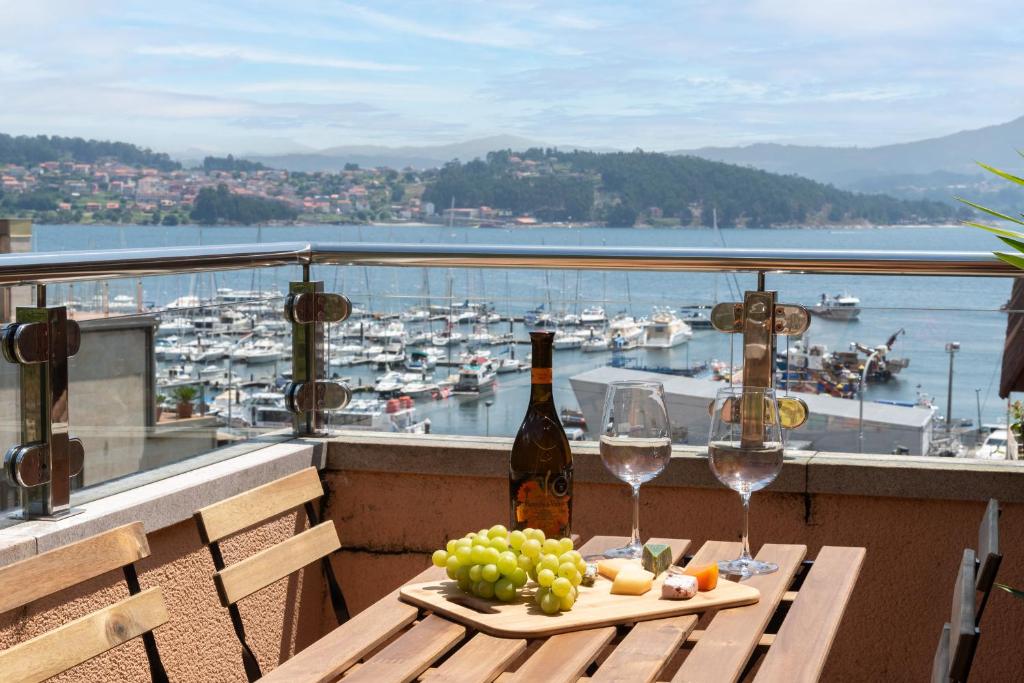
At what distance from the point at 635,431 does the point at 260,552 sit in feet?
2.61

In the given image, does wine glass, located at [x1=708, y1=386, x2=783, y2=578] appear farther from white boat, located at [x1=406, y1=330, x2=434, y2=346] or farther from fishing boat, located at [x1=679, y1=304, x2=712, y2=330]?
white boat, located at [x1=406, y1=330, x2=434, y2=346]

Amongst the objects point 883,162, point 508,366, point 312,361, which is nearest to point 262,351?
point 312,361

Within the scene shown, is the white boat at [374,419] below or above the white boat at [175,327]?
below

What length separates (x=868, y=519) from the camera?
2.80m

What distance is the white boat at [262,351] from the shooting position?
11.1 ft

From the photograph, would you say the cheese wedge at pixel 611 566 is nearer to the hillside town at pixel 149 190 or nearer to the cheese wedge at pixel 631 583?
the cheese wedge at pixel 631 583

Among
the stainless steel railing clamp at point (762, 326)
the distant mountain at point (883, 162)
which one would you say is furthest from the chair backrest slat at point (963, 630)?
the distant mountain at point (883, 162)

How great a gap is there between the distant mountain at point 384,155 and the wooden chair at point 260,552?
38.4m

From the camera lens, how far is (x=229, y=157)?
69250 mm

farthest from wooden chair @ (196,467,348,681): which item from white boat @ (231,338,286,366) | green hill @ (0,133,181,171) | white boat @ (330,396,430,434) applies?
green hill @ (0,133,181,171)

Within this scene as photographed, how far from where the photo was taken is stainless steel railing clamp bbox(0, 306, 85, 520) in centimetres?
220

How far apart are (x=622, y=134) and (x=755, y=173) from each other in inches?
2154

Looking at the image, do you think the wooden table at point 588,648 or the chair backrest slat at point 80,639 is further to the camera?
the chair backrest slat at point 80,639

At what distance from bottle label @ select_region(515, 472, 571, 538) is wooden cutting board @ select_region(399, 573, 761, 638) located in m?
0.11
